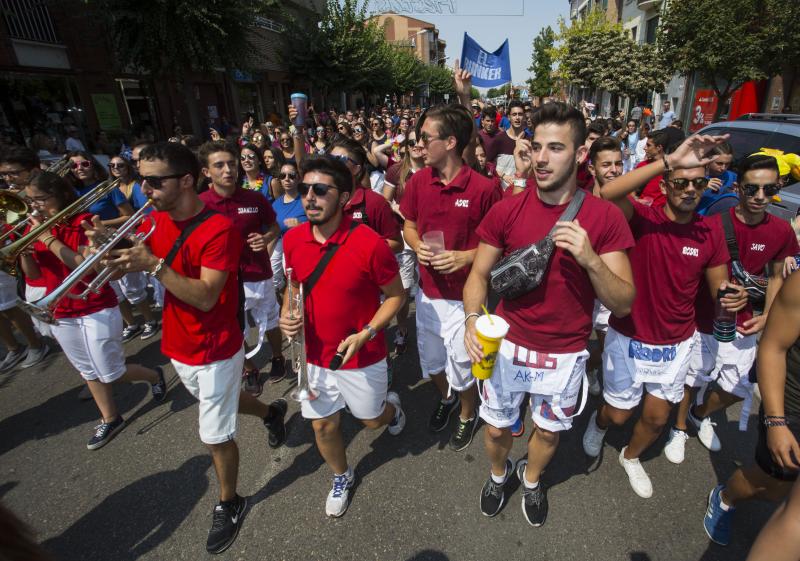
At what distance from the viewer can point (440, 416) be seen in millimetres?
3469

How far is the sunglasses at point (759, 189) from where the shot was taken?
2672 mm

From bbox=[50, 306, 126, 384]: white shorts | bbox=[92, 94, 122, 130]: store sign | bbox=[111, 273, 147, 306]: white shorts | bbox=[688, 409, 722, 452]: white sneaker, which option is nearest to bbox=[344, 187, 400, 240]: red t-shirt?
bbox=[50, 306, 126, 384]: white shorts

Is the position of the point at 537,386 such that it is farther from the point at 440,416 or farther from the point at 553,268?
the point at 440,416

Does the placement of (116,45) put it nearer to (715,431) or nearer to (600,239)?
(600,239)

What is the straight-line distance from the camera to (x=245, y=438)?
3453 mm

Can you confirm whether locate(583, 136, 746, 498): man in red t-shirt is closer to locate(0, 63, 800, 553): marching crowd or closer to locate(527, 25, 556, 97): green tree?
locate(0, 63, 800, 553): marching crowd

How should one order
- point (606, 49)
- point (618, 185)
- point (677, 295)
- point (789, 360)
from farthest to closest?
point (606, 49), point (677, 295), point (618, 185), point (789, 360)

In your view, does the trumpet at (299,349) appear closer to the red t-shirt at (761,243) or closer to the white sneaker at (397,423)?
the white sneaker at (397,423)

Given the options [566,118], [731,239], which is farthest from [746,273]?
[566,118]

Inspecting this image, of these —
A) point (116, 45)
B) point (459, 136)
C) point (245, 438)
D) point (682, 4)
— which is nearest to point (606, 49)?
point (682, 4)

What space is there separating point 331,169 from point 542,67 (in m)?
55.9

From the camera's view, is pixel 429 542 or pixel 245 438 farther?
pixel 245 438

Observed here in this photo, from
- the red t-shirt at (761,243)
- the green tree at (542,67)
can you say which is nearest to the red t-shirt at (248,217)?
the red t-shirt at (761,243)

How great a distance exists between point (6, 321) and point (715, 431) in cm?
722
